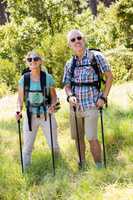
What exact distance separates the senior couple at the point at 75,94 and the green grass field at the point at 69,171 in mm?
257

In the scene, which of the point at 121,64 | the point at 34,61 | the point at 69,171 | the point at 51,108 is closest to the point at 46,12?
the point at 121,64

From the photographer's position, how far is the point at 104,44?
17250mm

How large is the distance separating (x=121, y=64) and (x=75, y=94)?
9381 mm

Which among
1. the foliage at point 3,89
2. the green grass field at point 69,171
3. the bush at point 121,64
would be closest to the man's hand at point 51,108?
the green grass field at point 69,171

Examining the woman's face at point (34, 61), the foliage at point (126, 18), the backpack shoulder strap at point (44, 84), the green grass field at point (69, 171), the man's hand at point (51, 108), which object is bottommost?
the green grass field at point (69, 171)

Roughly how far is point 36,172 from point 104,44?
1114 cm

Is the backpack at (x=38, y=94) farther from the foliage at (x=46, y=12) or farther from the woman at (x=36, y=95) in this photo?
the foliage at (x=46, y=12)

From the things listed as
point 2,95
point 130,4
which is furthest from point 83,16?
point 2,95

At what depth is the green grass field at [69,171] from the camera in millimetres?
5540

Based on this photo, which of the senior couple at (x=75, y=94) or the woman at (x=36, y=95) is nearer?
the senior couple at (x=75, y=94)

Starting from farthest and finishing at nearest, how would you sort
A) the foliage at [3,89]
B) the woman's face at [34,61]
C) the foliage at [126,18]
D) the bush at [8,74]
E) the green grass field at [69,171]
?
1. the bush at [8,74]
2. the foliage at [126,18]
3. the foliage at [3,89]
4. the woman's face at [34,61]
5. the green grass field at [69,171]

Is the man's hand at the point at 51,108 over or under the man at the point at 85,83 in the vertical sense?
under

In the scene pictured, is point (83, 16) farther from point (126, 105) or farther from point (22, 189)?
point (22, 189)

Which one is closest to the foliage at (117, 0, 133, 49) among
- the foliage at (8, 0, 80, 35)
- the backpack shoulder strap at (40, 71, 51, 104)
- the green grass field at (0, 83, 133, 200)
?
the foliage at (8, 0, 80, 35)
